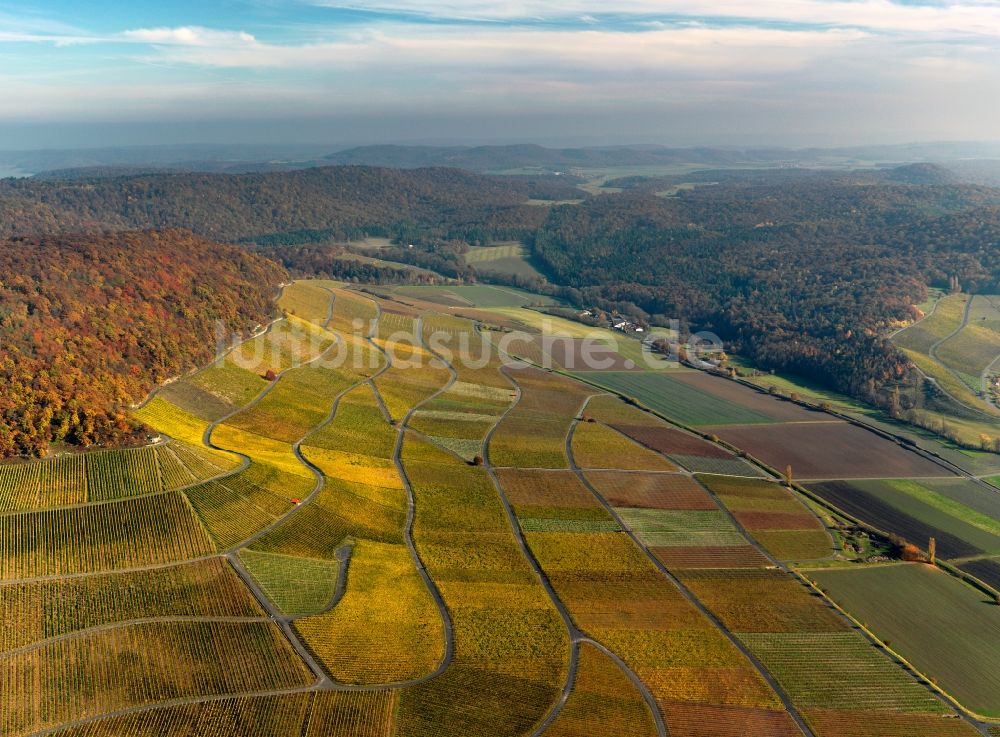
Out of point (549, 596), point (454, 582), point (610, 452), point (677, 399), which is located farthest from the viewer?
point (677, 399)

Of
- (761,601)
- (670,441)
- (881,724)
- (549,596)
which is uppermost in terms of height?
(670,441)

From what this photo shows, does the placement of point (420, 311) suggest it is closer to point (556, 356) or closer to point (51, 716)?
point (556, 356)

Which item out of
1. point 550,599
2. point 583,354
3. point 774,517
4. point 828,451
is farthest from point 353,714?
point 583,354

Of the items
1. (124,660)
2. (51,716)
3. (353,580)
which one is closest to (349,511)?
(353,580)

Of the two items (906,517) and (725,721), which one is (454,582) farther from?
(906,517)

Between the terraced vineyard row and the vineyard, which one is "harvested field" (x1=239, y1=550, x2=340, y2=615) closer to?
the vineyard

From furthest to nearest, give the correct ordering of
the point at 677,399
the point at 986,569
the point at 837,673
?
Answer: the point at 677,399
the point at 986,569
the point at 837,673

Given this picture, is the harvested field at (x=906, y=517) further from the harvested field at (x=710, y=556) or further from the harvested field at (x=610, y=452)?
the harvested field at (x=610, y=452)
